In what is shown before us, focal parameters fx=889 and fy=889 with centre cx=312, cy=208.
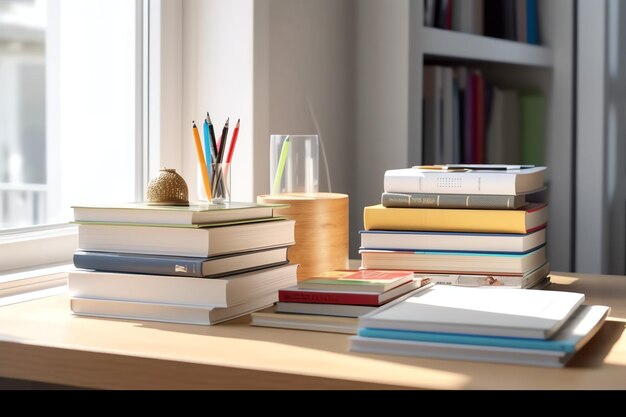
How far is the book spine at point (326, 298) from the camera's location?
0.98 metres

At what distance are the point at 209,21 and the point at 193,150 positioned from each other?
237 mm

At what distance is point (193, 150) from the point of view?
1.64m

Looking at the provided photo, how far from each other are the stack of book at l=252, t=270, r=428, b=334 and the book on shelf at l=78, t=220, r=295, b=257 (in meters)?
0.10

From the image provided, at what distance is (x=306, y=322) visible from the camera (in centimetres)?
99

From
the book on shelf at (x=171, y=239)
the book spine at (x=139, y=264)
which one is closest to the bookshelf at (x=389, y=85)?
the book on shelf at (x=171, y=239)

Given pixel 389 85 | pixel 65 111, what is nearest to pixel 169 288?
pixel 65 111

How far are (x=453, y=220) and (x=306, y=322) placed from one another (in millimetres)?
336

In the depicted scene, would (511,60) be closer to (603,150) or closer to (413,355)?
(603,150)

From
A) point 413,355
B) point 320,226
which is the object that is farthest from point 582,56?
point 413,355

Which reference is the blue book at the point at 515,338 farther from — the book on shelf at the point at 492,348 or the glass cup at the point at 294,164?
the glass cup at the point at 294,164

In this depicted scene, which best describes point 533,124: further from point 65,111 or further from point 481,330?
point 481,330

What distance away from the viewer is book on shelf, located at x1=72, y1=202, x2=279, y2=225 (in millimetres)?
1045

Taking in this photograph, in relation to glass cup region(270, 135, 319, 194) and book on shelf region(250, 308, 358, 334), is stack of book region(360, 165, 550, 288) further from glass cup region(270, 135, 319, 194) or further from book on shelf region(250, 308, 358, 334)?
book on shelf region(250, 308, 358, 334)

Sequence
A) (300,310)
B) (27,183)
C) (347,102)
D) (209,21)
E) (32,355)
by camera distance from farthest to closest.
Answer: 1. (347,102)
2. (209,21)
3. (27,183)
4. (300,310)
5. (32,355)
